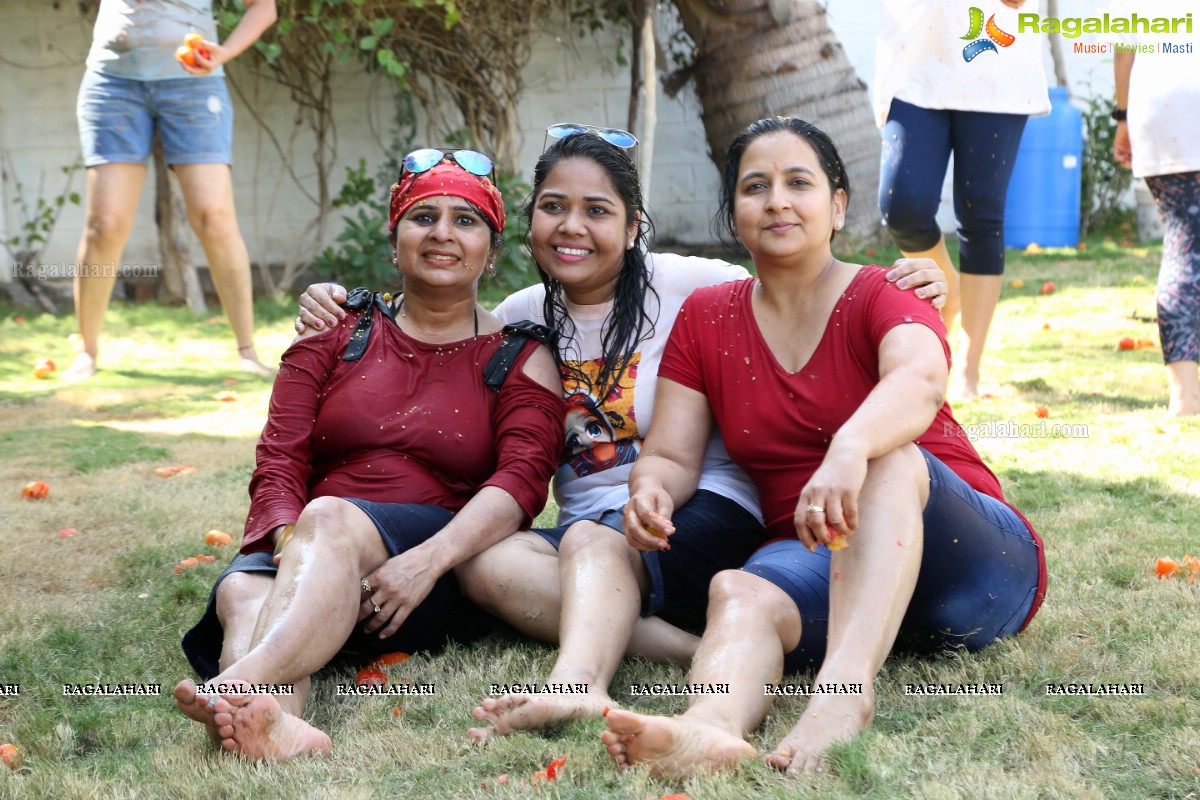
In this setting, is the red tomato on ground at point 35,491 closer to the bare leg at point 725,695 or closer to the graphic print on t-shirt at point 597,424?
the graphic print on t-shirt at point 597,424

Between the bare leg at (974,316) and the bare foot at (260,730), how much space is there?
3.78 meters

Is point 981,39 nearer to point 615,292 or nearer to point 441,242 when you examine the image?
point 615,292

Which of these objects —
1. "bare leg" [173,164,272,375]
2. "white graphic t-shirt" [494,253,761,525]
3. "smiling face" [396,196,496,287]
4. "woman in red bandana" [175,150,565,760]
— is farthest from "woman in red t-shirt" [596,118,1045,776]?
"bare leg" [173,164,272,375]

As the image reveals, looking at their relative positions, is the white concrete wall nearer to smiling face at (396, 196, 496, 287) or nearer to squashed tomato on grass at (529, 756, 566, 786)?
smiling face at (396, 196, 496, 287)

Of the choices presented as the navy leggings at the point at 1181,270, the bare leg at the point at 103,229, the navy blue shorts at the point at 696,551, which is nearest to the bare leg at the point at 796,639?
the navy blue shorts at the point at 696,551

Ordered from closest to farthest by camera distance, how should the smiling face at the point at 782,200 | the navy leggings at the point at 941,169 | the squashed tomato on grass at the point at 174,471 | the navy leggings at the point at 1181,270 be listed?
the smiling face at the point at 782,200 → the squashed tomato on grass at the point at 174,471 → the navy leggings at the point at 1181,270 → the navy leggings at the point at 941,169

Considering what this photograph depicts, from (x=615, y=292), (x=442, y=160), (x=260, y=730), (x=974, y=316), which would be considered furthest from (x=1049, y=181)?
(x=260, y=730)

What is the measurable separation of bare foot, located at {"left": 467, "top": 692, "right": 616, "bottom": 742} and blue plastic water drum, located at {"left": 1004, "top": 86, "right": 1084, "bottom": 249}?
7.99m

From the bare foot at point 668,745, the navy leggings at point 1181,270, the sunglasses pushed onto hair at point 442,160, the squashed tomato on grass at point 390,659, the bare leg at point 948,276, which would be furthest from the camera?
the bare leg at point 948,276

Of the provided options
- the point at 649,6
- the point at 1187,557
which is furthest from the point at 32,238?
the point at 1187,557

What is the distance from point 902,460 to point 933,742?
52cm

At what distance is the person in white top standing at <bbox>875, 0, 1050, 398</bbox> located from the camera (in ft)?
16.7

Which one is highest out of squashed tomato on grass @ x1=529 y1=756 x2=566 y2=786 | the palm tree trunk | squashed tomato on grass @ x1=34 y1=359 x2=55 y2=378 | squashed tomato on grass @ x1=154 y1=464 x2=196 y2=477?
the palm tree trunk

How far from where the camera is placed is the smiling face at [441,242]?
320 cm
